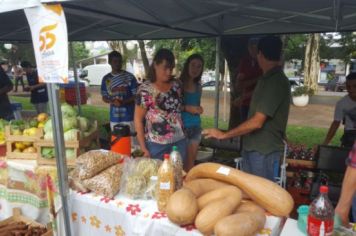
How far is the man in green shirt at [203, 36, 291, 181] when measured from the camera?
233 cm

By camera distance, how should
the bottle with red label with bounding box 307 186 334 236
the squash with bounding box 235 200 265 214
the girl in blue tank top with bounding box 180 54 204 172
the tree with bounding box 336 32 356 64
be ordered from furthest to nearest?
1. the tree with bounding box 336 32 356 64
2. the girl in blue tank top with bounding box 180 54 204 172
3. the squash with bounding box 235 200 265 214
4. the bottle with red label with bounding box 307 186 334 236

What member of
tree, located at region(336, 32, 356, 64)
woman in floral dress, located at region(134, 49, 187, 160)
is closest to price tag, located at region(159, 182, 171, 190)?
woman in floral dress, located at region(134, 49, 187, 160)

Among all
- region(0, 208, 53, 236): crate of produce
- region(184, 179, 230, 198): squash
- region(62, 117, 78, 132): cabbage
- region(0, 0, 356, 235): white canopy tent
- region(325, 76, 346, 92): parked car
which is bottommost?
region(325, 76, 346, 92): parked car

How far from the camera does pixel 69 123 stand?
2449mm

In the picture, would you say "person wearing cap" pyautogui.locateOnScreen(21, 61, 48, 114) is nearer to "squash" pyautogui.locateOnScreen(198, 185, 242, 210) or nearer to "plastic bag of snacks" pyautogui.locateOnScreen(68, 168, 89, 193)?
"plastic bag of snacks" pyautogui.locateOnScreen(68, 168, 89, 193)

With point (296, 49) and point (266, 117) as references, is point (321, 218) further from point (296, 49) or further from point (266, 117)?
point (296, 49)

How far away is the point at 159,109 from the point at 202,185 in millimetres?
966

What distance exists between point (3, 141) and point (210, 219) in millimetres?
2045

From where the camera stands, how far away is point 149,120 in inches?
104

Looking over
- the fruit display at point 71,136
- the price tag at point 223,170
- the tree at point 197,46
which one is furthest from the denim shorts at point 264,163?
the tree at point 197,46

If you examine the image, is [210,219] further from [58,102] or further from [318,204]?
[58,102]

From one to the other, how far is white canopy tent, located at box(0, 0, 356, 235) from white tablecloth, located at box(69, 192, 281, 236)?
98 millimetres

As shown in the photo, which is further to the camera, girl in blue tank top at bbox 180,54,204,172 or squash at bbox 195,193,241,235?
girl in blue tank top at bbox 180,54,204,172

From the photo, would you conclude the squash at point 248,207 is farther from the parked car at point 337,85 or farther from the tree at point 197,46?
the parked car at point 337,85
